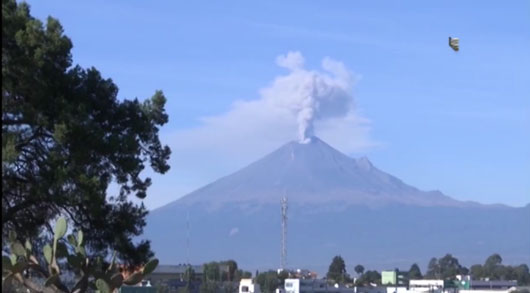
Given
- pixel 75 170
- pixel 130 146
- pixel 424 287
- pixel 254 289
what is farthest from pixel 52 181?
pixel 424 287

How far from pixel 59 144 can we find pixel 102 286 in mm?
8050

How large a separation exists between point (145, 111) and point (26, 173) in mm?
4943

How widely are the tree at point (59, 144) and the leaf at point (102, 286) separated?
6.60 metres

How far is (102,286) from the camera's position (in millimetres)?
23609

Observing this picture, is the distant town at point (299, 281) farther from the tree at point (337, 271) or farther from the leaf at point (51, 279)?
the leaf at point (51, 279)

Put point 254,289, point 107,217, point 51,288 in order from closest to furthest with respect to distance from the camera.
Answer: point 51,288 < point 107,217 < point 254,289

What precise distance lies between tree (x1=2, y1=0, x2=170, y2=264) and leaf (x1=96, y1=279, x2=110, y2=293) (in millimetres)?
6600

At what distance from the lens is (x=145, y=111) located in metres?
35.2

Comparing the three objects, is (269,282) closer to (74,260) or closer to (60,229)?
(74,260)

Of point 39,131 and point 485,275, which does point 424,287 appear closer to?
point 485,275

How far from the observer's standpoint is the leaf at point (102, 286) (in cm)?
2361

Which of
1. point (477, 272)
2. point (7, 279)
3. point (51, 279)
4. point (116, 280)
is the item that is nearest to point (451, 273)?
point (477, 272)

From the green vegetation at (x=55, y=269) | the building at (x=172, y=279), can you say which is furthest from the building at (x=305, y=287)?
the green vegetation at (x=55, y=269)

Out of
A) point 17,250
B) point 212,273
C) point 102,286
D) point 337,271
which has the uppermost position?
point 337,271
